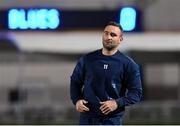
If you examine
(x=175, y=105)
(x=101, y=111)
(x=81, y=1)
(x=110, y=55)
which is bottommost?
(x=175, y=105)

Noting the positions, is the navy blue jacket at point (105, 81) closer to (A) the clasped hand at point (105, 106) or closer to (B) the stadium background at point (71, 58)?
(A) the clasped hand at point (105, 106)

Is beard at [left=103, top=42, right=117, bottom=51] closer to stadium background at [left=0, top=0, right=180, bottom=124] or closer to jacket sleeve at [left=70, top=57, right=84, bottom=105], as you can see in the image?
jacket sleeve at [left=70, top=57, right=84, bottom=105]

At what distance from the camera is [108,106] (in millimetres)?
3566

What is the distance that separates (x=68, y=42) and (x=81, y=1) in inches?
67.6

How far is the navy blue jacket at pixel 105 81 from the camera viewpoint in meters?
3.61

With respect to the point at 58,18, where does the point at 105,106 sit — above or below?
below

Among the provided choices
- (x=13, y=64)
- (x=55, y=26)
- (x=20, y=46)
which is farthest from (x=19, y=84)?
(x=55, y=26)

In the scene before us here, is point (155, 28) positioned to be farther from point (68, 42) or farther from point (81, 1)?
point (81, 1)

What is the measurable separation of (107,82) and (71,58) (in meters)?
10.2

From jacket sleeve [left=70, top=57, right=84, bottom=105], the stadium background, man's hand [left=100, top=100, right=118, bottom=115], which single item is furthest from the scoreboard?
man's hand [left=100, top=100, right=118, bottom=115]

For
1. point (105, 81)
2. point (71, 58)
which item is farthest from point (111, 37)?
point (71, 58)

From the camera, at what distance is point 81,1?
463 inches

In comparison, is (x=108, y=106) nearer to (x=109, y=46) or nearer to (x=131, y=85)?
(x=131, y=85)

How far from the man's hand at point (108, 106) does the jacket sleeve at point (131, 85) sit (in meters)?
0.05
